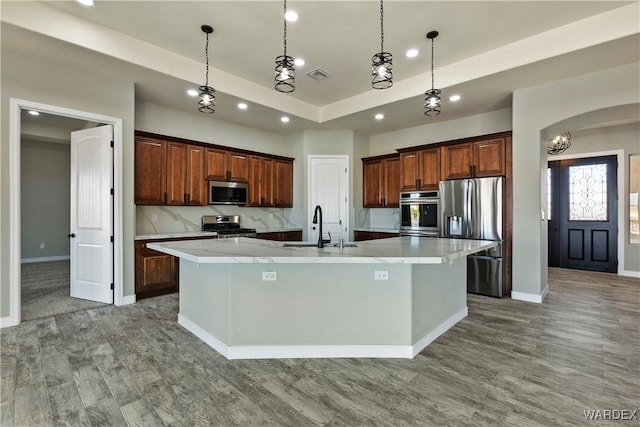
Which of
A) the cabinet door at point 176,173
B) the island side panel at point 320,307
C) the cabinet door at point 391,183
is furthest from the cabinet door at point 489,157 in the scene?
the cabinet door at point 176,173

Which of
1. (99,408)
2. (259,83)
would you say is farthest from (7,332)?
(259,83)

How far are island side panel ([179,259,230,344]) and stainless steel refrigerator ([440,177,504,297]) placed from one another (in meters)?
3.67

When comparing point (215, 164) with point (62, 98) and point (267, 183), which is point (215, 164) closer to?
point (267, 183)

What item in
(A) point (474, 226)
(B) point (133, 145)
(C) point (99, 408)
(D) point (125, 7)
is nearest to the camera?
(C) point (99, 408)

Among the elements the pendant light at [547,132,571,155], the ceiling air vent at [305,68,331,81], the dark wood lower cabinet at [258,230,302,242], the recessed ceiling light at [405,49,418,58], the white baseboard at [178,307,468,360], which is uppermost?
the ceiling air vent at [305,68,331,81]

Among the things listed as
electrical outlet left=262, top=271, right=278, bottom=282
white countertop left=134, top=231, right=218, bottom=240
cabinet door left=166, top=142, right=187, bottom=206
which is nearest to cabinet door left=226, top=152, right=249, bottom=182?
cabinet door left=166, top=142, right=187, bottom=206

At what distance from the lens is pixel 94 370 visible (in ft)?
8.00

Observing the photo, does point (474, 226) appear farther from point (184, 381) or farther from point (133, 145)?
point (133, 145)

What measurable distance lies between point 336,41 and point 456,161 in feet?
9.04

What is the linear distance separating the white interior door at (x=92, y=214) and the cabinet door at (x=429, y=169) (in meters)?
4.73

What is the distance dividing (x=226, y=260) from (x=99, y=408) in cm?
117

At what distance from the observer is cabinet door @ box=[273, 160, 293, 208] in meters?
6.47

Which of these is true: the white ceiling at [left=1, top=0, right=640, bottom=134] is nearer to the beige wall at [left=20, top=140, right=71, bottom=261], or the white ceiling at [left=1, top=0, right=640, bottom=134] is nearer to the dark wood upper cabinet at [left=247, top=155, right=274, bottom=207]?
the dark wood upper cabinet at [left=247, top=155, right=274, bottom=207]

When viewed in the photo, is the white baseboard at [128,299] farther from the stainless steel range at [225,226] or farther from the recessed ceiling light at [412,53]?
the recessed ceiling light at [412,53]
